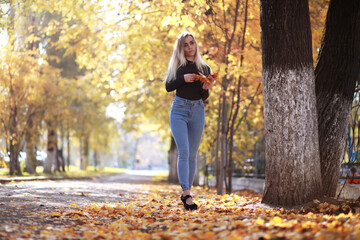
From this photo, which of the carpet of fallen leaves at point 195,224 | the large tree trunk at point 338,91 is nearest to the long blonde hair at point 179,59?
the large tree trunk at point 338,91

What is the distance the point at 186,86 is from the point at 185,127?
0.53 m

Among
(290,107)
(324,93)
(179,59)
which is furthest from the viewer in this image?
(179,59)

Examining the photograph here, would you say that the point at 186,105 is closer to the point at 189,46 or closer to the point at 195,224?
the point at 189,46

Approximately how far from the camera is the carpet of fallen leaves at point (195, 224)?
3.06 meters

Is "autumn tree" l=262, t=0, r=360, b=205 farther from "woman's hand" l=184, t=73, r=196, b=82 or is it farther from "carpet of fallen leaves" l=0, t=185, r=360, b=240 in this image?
"woman's hand" l=184, t=73, r=196, b=82

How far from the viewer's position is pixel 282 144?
15.3 feet

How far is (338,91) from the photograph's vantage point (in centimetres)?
504

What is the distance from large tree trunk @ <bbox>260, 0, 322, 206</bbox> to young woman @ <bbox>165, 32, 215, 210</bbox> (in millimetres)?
868

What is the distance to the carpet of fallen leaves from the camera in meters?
3.06

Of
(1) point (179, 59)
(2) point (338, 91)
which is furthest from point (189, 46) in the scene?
(2) point (338, 91)

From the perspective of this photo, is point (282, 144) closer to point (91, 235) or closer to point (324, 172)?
point (324, 172)

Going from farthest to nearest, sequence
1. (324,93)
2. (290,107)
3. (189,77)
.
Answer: (324,93) < (189,77) < (290,107)

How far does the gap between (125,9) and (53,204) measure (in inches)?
198

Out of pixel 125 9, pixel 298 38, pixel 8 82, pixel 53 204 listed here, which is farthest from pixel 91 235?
pixel 8 82
